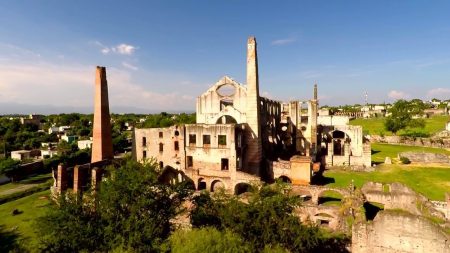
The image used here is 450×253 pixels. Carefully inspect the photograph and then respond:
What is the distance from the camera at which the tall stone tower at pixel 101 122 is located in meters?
39.5

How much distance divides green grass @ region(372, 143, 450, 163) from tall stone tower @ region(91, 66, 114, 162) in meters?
38.5

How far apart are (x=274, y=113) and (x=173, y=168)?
17901 mm

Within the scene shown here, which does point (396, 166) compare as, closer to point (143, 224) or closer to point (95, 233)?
point (143, 224)

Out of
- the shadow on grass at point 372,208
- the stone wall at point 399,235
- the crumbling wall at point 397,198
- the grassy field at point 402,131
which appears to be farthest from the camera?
the grassy field at point 402,131

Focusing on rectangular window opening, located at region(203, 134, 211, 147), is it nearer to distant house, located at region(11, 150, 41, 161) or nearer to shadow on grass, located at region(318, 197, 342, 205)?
shadow on grass, located at region(318, 197, 342, 205)

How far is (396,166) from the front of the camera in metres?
40.2

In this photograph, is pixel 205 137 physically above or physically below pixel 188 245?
above

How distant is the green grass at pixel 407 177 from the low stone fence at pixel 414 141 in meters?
19.2

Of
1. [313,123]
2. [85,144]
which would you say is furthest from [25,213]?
[85,144]

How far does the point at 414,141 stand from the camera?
2281 inches

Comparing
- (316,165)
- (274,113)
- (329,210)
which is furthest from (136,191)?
(274,113)

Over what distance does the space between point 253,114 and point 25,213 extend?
28.2 m

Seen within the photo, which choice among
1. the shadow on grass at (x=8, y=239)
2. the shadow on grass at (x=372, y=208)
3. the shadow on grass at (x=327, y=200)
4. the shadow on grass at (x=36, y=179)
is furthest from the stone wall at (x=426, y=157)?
the shadow on grass at (x=36, y=179)

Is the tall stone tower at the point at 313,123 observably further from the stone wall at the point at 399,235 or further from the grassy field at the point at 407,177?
the stone wall at the point at 399,235
